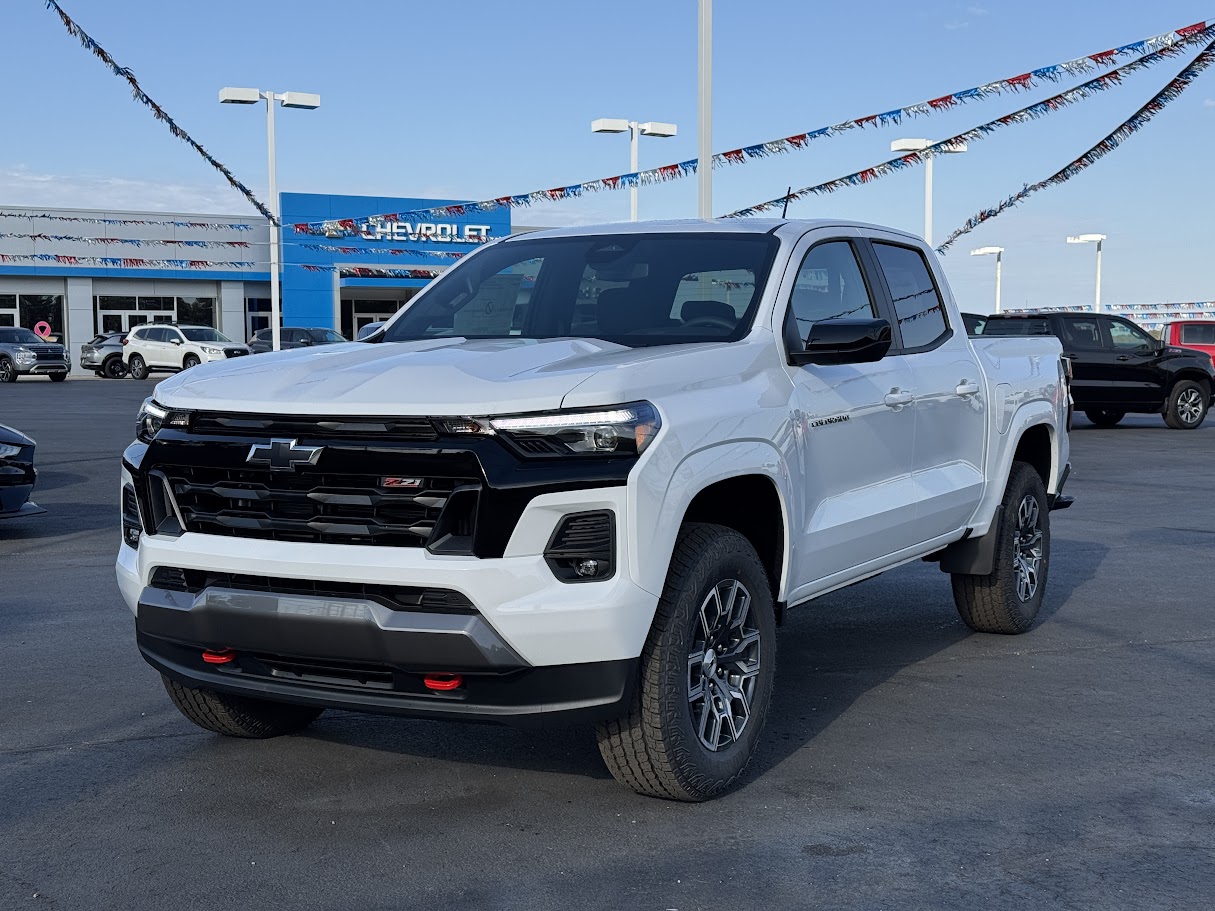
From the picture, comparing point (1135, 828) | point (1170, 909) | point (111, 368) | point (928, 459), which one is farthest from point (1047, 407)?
point (111, 368)

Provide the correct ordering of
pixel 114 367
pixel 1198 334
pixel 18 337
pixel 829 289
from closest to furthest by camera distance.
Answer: pixel 829 289
pixel 1198 334
pixel 18 337
pixel 114 367

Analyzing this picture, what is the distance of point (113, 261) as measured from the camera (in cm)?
5334

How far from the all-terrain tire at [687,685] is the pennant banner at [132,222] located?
52159 millimetres

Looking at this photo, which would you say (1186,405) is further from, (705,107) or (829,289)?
(829,289)

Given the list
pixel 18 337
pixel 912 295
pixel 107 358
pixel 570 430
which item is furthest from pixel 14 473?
pixel 107 358

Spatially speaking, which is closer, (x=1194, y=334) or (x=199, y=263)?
(x=1194, y=334)

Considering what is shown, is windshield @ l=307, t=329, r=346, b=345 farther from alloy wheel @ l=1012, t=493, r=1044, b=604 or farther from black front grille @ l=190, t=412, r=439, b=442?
black front grille @ l=190, t=412, r=439, b=442

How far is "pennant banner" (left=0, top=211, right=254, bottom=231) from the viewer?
51969 millimetres

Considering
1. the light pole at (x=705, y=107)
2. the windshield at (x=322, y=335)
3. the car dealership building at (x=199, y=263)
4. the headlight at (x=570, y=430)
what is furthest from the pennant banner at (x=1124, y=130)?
the car dealership building at (x=199, y=263)

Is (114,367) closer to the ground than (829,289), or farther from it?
closer to the ground

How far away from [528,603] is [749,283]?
1.94m

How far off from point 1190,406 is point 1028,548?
61.7 feet

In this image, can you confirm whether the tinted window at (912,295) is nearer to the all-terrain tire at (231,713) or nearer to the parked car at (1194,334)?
the all-terrain tire at (231,713)

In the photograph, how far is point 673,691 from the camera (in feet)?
14.4
